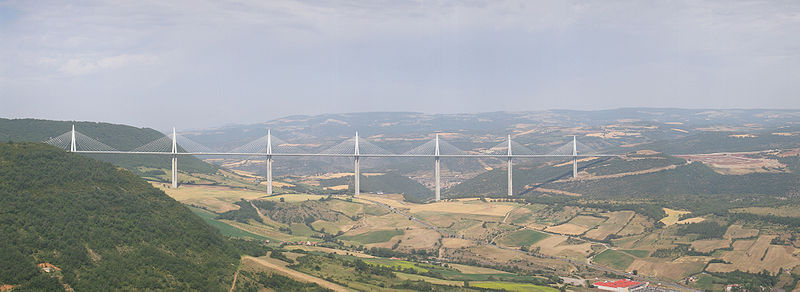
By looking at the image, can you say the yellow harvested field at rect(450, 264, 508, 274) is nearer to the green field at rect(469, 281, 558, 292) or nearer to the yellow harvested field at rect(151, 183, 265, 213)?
the green field at rect(469, 281, 558, 292)

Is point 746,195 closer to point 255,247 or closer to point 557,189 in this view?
point 557,189

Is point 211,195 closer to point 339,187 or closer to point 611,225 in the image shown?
point 339,187

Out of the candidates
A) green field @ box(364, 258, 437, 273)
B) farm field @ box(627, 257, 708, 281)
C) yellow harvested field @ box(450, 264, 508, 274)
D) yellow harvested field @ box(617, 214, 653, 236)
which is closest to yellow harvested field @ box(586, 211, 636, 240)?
yellow harvested field @ box(617, 214, 653, 236)

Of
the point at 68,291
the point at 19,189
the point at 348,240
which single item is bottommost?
the point at 348,240

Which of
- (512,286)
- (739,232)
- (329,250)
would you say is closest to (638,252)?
(739,232)

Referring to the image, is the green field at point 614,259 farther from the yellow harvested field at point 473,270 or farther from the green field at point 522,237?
the yellow harvested field at point 473,270

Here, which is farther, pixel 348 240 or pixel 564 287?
pixel 348 240

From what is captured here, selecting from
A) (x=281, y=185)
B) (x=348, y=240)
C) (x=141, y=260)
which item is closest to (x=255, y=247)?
(x=141, y=260)
